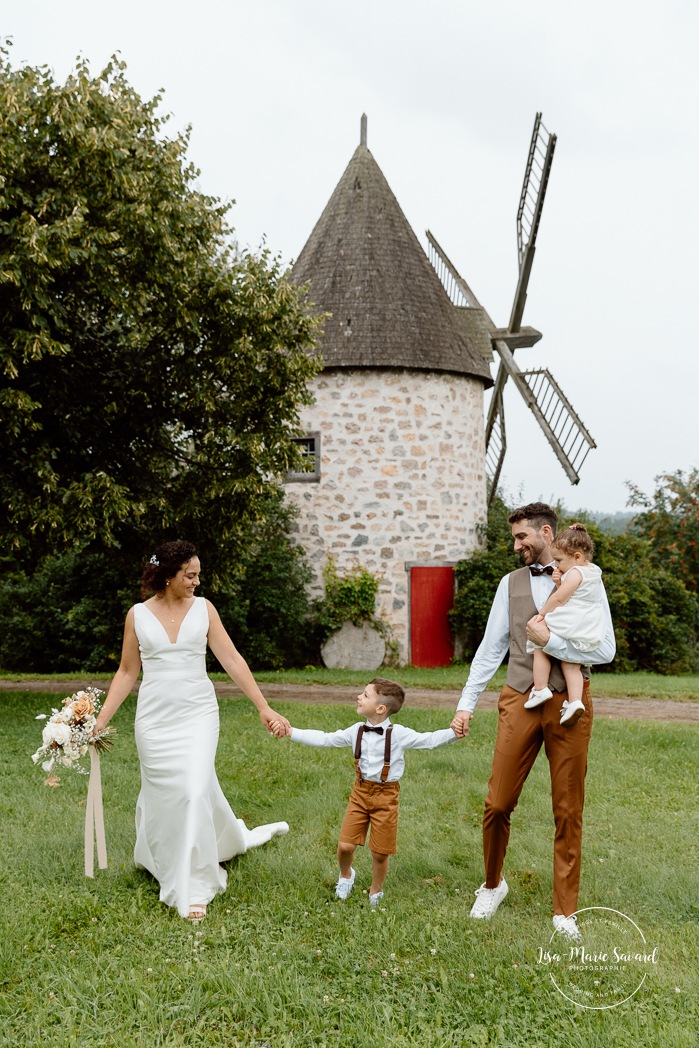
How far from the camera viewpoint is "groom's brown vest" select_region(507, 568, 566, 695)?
481 centimetres

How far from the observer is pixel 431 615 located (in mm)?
17969

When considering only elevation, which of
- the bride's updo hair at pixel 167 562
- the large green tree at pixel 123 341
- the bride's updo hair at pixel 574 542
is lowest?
the bride's updo hair at pixel 167 562

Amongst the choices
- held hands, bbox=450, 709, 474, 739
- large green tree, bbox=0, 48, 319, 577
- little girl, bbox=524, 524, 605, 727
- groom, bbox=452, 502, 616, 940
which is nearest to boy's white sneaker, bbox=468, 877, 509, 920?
groom, bbox=452, 502, 616, 940

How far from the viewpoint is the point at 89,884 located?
17.6ft

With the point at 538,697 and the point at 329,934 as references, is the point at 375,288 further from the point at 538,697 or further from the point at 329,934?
the point at 329,934

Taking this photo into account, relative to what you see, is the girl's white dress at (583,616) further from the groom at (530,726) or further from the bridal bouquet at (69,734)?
the bridal bouquet at (69,734)

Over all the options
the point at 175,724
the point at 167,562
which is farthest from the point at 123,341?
the point at 175,724

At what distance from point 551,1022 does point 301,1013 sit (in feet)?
3.55

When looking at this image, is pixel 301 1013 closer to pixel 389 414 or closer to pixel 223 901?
pixel 223 901

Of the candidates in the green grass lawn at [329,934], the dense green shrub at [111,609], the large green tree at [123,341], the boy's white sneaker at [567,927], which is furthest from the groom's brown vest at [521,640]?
the dense green shrub at [111,609]

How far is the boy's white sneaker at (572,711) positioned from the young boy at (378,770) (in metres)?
0.67

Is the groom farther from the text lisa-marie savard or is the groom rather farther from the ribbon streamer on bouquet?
the ribbon streamer on bouquet

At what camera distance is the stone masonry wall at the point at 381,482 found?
17766 mm

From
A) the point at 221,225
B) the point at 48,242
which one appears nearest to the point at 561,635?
the point at 48,242
